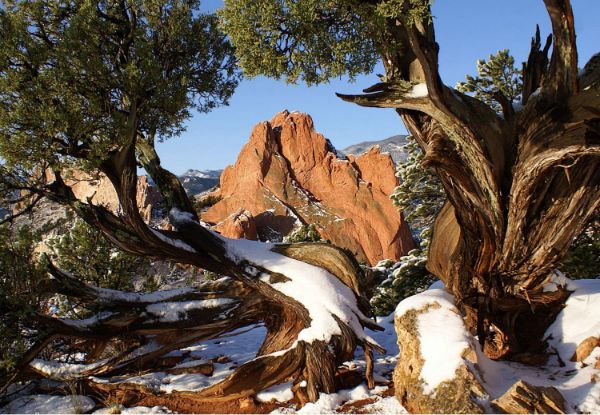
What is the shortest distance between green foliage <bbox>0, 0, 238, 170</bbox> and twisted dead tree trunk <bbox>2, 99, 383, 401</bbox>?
0.67 meters

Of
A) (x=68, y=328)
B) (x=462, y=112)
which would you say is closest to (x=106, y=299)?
(x=68, y=328)

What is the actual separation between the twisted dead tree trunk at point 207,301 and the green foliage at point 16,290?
0.49 metres

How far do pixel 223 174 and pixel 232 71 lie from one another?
3039 inches

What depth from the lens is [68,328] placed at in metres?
8.97

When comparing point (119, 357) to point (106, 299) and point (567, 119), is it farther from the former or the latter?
point (567, 119)

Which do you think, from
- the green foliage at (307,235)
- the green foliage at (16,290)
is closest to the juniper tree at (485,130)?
the green foliage at (16,290)

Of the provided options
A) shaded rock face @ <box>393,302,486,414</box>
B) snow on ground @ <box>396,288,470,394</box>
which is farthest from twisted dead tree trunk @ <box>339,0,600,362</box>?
shaded rock face @ <box>393,302,486,414</box>

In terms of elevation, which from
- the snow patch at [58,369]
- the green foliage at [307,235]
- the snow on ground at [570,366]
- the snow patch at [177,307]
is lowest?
the snow on ground at [570,366]

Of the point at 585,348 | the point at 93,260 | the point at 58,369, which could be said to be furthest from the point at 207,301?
the point at 585,348

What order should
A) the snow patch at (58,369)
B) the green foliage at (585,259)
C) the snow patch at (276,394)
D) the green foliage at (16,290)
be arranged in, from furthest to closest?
the green foliage at (585,259)
the snow patch at (58,369)
the snow patch at (276,394)
the green foliage at (16,290)

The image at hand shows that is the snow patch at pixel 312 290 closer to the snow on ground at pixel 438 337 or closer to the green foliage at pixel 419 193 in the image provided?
the snow on ground at pixel 438 337

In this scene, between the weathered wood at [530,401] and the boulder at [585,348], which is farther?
the boulder at [585,348]

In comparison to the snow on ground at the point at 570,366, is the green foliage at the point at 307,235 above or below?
above

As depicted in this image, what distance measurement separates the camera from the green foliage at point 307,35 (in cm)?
753
